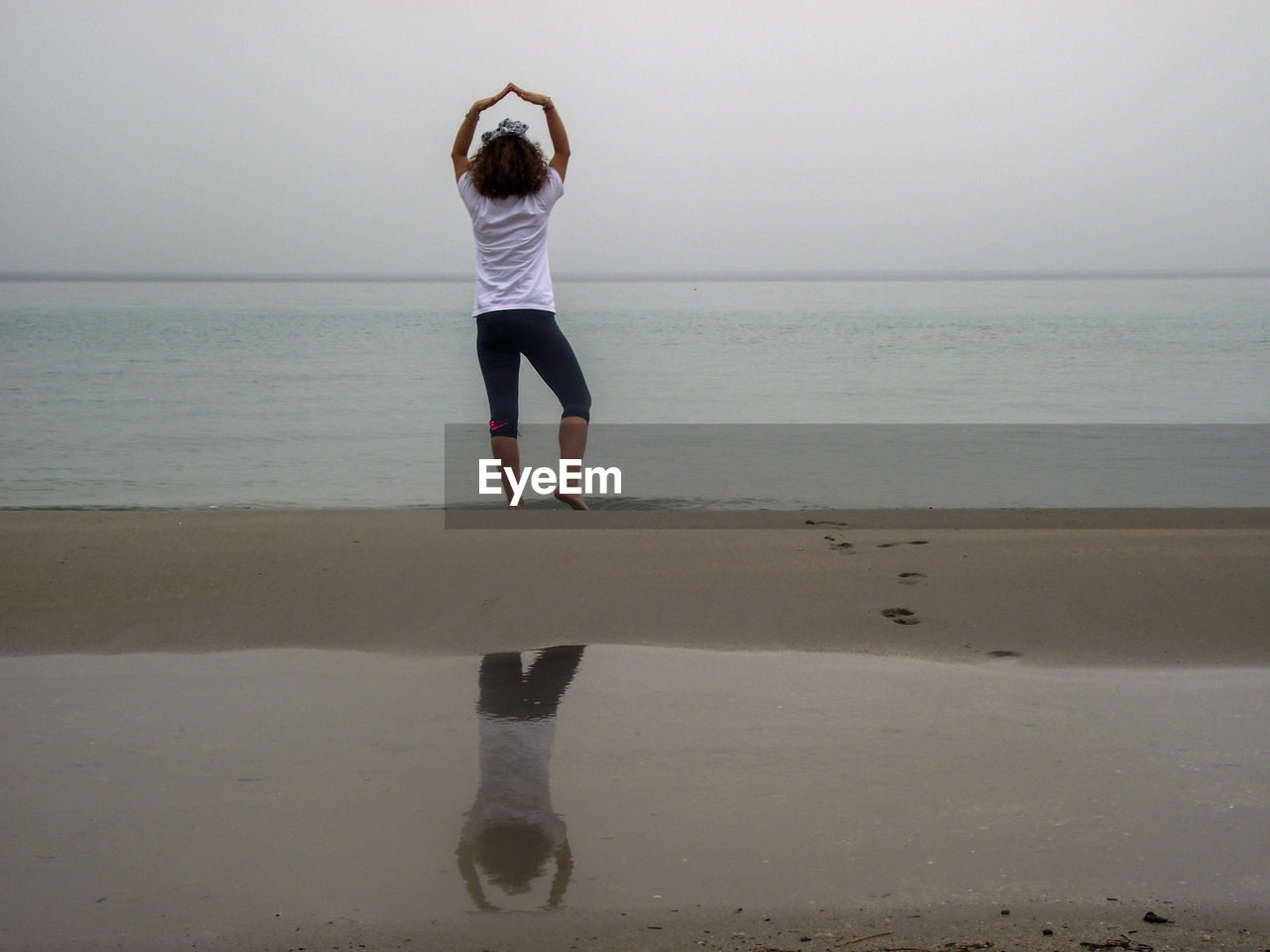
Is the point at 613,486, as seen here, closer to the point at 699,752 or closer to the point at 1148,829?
the point at 699,752

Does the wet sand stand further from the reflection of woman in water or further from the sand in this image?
the reflection of woman in water

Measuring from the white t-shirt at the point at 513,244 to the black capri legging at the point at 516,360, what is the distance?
0.20 feet

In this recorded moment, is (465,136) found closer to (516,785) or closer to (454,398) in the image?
(516,785)

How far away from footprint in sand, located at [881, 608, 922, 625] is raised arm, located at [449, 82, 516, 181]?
9.15 feet

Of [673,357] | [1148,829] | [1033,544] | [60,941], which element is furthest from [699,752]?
[673,357]

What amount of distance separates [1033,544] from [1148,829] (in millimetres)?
2414

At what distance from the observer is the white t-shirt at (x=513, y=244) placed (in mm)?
5203

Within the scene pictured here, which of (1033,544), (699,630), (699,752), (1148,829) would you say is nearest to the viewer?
(1148,829)

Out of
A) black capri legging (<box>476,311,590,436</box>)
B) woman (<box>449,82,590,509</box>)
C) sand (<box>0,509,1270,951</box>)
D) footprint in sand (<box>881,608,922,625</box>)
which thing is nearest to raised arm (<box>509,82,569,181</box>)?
woman (<box>449,82,590,509</box>)

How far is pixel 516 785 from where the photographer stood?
8.00ft

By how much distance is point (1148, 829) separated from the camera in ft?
7.21

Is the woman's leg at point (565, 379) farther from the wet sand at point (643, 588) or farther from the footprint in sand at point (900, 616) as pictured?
the footprint in sand at point (900, 616)

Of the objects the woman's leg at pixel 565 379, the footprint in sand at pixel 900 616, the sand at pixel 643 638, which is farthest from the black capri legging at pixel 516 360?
the footprint in sand at pixel 900 616

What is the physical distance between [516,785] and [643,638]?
3.77ft
